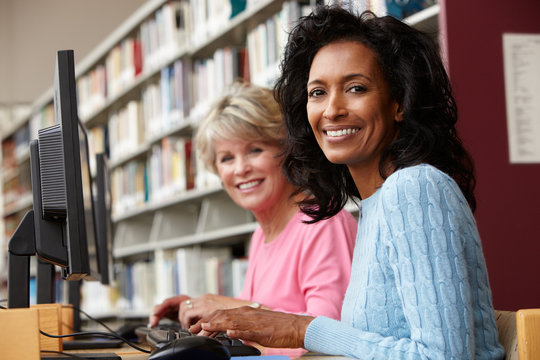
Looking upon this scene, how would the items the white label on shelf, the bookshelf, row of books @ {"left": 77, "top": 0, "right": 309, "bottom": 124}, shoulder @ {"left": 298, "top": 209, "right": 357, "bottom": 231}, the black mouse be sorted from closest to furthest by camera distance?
the black mouse
shoulder @ {"left": 298, "top": 209, "right": 357, "bottom": 231}
the white label on shelf
row of books @ {"left": 77, "top": 0, "right": 309, "bottom": 124}
the bookshelf

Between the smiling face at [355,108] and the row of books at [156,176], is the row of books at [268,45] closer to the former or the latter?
the row of books at [156,176]

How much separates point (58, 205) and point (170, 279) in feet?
8.98

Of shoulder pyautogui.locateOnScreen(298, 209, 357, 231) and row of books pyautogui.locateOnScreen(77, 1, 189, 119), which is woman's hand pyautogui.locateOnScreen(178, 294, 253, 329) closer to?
shoulder pyautogui.locateOnScreen(298, 209, 357, 231)

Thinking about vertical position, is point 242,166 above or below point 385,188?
above

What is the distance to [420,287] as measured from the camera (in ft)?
3.39

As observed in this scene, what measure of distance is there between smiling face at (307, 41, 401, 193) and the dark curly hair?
2cm

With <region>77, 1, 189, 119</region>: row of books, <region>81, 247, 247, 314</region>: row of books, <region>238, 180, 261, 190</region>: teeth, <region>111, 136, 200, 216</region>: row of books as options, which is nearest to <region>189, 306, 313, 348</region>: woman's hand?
<region>238, 180, 261, 190</region>: teeth

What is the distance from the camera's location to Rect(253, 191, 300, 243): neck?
2.11 metres

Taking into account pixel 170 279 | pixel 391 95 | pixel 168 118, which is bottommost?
pixel 170 279

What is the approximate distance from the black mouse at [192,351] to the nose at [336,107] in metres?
0.53

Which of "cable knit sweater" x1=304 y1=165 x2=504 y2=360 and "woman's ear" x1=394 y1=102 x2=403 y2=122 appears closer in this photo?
"cable knit sweater" x1=304 y1=165 x2=504 y2=360

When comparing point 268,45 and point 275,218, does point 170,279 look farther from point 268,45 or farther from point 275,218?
point 275,218

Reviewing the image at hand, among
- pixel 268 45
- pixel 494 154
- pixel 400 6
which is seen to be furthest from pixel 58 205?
pixel 268 45

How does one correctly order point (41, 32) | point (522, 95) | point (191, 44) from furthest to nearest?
point (41, 32) < point (191, 44) < point (522, 95)
